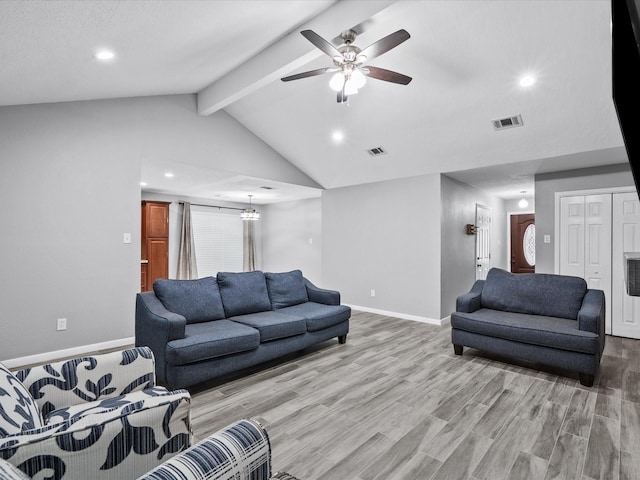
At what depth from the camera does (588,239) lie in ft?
15.9

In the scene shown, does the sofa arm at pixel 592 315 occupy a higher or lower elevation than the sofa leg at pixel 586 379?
higher

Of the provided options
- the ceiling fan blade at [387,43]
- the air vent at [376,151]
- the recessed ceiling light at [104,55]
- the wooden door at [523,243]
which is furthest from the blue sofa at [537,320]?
the wooden door at [523,243]

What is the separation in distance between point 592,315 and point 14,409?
397 cm

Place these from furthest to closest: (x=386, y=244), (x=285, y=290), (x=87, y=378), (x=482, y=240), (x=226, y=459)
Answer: (x=482, y=240)
(x=386, y=244)
(x=285, y=290)
(x=87, y=378)
(x=226, y=459)

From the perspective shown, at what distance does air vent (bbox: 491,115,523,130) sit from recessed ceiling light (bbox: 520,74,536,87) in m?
0.49

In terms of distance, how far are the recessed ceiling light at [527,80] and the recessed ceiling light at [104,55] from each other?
3.64 meters

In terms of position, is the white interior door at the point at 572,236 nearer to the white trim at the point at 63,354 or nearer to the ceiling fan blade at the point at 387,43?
the ceiling fan blade at the point at 387,43

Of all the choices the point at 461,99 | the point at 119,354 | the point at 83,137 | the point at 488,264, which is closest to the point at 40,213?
the point at 83,137

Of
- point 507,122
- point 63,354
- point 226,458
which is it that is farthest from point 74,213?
point 507,122

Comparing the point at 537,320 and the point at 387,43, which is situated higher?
the point at 387,43

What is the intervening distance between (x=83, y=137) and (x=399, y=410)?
4240 millimetres

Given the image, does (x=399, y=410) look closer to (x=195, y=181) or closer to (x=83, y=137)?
(x=83, y=137)

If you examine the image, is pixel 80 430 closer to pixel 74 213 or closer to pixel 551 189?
pixel 74 213

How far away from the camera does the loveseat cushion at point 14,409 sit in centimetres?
118
